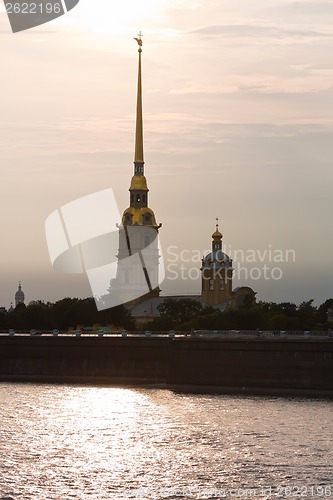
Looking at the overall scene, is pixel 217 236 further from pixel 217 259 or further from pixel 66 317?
pixel 66 317

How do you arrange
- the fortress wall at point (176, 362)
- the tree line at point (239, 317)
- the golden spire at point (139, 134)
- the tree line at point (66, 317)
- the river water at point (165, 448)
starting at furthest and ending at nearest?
the golden spire at point (139, 134)
the tree line at point (66, 317)
the tree line at point (239, 317)
the fortress wall at point (176, 362)
the river water at point (165, 448)

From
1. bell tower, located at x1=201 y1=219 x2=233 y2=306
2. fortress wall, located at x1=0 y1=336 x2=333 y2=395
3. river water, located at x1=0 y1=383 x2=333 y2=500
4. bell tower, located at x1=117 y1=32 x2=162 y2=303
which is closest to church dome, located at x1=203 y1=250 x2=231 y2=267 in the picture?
bell tower, located at x1=201 y1=219 x2=233 y2=306

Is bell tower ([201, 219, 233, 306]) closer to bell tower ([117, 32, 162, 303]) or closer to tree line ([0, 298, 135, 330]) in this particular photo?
bell tower ([117, 32, 162, 303])

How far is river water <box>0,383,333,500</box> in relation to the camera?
4528 cm

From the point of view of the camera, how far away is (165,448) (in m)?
53.3

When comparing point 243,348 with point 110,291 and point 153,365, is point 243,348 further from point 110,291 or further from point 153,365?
point 110,291

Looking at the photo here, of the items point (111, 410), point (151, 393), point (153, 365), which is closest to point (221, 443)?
point (111, 410)

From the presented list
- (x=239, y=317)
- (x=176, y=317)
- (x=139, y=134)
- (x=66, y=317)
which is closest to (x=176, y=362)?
(x=239, y=317)

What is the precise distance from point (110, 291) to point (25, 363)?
2027 inches

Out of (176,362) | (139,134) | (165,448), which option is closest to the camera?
(165,448)

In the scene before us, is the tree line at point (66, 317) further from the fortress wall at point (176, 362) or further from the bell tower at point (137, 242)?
the fortress wall at point (176, 362)

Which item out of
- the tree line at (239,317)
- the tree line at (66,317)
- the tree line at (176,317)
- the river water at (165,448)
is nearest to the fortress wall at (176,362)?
the river water at (165,448)

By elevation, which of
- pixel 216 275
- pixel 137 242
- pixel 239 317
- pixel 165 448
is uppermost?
pixel 137 242

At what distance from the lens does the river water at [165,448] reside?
45281 millimetres
